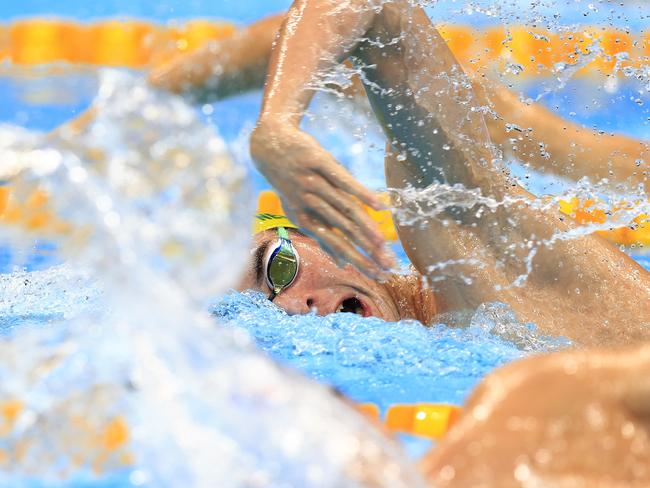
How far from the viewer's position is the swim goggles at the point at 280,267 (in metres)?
1.74

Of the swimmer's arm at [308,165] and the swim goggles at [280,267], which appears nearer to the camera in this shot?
the swimmer's arm at [308,165]

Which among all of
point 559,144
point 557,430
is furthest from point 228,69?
point 557,430

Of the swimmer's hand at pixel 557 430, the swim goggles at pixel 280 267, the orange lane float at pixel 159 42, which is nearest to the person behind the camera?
the swimmer's hand at pixel 557 430

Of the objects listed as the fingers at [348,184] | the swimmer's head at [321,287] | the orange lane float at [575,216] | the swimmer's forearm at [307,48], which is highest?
the swimmer's forearm at [307,48]

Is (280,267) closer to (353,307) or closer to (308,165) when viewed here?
(353,307)

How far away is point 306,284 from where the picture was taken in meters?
1.77

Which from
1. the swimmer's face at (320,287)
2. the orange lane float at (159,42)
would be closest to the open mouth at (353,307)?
the swimmer's face at (320,287)

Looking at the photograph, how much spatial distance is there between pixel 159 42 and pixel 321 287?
200 centimetres

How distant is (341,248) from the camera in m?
1.20

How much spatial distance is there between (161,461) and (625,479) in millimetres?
382

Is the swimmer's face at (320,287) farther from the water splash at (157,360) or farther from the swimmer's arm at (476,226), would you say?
the water splash at (157,360)

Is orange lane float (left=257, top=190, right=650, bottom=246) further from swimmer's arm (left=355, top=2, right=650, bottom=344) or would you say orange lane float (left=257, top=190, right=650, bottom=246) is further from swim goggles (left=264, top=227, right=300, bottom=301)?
swimmer's arm (left=355, top=2, right=650, bottom=344)

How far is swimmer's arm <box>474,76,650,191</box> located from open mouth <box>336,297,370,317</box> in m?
0.42

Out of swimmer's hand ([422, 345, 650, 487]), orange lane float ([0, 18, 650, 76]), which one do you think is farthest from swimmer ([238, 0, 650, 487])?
orange lane float ([0, 18, 650, 76])
